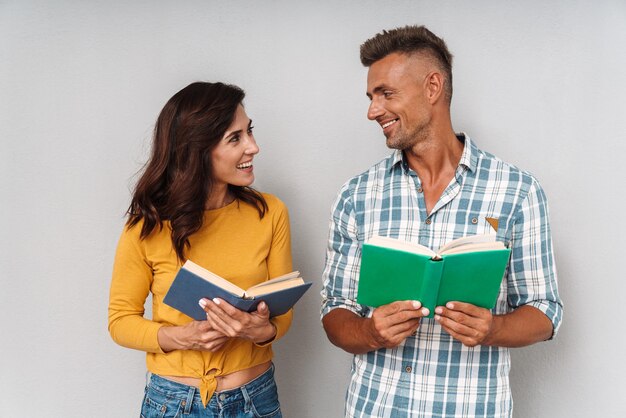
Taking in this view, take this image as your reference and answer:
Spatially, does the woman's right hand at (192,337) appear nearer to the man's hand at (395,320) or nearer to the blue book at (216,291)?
the blue book at (216,291)

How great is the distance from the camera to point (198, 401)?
1904mm

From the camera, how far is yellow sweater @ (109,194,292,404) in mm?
1930

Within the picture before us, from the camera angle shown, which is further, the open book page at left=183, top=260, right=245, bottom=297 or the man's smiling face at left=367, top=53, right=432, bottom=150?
the man's smiling face at left=367, top=53, right=432, bottom=150

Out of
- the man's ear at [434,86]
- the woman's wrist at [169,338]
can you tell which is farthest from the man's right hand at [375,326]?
the man's ear at [434,86]

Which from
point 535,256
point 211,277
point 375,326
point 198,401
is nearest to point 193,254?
point 211,277

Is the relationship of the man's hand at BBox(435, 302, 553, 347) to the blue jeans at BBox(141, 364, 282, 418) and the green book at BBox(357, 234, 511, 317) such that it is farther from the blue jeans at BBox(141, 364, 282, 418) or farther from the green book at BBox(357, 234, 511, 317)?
the blue jeans at BBox(141, 364, 282, 418)

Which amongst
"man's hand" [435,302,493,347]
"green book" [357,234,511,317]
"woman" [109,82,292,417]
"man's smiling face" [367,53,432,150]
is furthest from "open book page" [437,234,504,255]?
"woman" [109,82,292,417]

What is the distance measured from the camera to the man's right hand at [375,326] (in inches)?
61.2

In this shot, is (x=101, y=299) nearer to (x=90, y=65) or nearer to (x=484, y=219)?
(x=90, y=65)

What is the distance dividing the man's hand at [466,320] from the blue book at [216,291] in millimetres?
392

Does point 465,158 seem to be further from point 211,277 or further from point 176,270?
point 176,270

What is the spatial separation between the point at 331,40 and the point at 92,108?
97cm

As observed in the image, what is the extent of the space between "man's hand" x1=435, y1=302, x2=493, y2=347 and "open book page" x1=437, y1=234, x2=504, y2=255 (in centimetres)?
14

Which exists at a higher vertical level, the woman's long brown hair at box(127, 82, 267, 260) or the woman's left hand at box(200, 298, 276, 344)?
the woman's long brown hair at box(127, 82, 267, 260)
